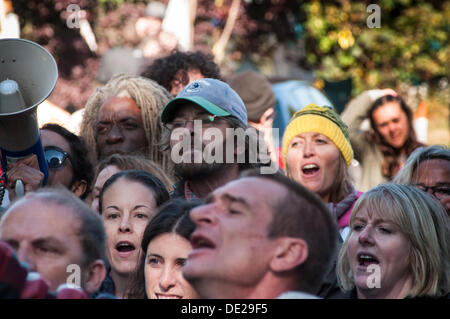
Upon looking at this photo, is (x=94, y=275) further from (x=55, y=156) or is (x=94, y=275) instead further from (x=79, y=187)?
(x=79, y=187)

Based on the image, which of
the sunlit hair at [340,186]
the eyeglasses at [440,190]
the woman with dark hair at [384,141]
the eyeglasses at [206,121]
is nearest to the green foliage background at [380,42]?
the woman with dark hair at [384,141]

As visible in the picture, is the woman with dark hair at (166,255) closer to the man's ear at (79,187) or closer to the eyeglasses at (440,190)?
the man's ear at (79,187)

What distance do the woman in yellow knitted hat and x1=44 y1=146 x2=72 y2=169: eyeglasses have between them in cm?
130

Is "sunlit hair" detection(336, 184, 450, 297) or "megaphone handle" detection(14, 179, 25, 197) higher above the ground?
"megaphone handle" detection(14, 179, 25, 197)

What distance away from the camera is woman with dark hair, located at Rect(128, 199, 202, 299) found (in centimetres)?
321

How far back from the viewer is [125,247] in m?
3.73

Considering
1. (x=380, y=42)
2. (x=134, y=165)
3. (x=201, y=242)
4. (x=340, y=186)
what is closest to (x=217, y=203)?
(x=201, y=242)

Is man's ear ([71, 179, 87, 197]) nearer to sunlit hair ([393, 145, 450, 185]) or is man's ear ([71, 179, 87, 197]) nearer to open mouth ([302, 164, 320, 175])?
open mouth ([302, 164, 320, 175])

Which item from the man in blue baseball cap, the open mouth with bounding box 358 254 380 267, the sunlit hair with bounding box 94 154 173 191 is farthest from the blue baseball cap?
the open mouth with bounding box 358 254 380 267

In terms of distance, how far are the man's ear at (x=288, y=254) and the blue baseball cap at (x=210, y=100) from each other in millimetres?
1619

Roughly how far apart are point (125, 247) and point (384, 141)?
116 inches

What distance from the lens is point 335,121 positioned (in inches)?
187
